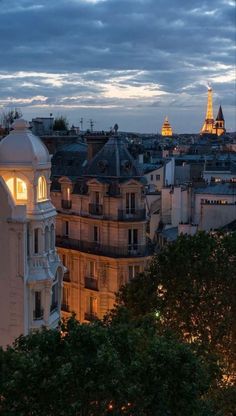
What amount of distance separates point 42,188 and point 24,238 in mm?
3100

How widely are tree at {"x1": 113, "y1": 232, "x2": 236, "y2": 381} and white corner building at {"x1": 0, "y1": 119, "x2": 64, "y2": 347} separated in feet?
12.7

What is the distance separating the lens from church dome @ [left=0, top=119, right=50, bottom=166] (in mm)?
30312

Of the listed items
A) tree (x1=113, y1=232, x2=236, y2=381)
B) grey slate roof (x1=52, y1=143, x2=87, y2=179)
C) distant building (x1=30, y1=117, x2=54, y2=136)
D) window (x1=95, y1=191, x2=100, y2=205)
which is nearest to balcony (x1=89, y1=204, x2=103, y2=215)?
window (x1=95, y1=191, x2=100, y2=205)

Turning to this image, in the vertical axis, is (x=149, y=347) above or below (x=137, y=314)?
above

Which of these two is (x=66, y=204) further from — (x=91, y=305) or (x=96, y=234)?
(x=91, y=305)

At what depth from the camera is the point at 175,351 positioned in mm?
19859

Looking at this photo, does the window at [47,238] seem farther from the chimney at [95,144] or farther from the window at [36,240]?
the chimney at [95,144]

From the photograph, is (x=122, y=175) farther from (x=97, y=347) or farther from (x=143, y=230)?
(x=97, y=347)

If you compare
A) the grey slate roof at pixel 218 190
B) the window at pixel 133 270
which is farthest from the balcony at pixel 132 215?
the grey slate roof at pixel 218 190

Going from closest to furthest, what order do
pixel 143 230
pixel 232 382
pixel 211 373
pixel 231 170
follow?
pixel 211 373 < pixel 232 382 < pixel 143 230 < pixel 231 170

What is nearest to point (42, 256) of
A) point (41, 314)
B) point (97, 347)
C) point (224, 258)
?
point (41, 314)

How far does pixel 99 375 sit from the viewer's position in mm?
18516

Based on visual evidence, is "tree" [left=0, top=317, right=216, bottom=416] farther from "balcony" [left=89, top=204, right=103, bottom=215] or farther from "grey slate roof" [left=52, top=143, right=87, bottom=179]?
"grey slate roof" [left=52, top=143, right=87, bottom=179]

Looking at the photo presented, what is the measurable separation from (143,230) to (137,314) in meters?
11.7
